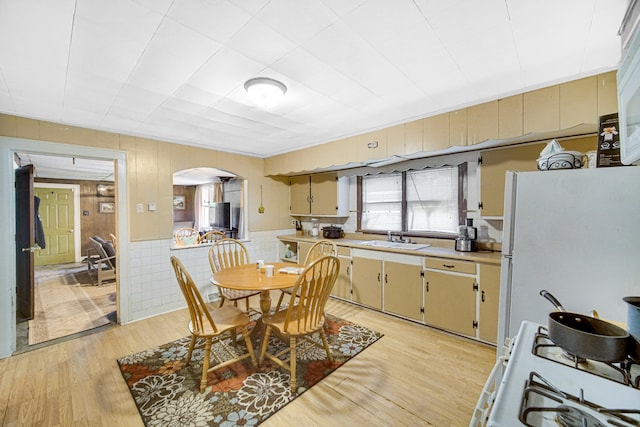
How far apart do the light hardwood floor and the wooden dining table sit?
2.78ft

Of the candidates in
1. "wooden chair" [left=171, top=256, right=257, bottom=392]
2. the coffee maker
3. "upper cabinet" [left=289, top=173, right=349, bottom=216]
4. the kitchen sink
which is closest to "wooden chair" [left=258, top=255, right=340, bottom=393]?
"wooden chair" [left=171, top=256, right=257, bottom=392]

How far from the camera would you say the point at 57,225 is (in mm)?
6484

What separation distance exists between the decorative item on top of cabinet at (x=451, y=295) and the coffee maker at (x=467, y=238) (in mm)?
314

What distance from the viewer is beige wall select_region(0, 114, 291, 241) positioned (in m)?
2.69

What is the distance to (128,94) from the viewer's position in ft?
7.17

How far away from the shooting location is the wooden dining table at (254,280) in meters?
2.22

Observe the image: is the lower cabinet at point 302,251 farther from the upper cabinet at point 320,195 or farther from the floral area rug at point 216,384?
the floral area rug at point 216,384

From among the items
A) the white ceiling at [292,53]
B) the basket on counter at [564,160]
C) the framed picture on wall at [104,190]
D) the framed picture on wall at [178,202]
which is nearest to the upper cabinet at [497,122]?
the white ceiling at [292,53]

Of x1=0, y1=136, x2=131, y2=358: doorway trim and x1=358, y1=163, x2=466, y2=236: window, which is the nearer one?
x1=0, y1=136, x2=131, y2=358: doorway trim

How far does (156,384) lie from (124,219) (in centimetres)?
207

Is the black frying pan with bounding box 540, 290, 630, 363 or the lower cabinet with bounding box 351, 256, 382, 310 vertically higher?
the black frying pan with bounding box 540, 290, 630, 363

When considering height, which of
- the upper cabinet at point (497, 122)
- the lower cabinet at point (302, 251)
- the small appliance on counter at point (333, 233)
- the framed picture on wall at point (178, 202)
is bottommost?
the lower cabinet at point (302, 251)

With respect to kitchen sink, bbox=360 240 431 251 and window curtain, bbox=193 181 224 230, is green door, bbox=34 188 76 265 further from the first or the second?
kitchen sink, bbox=360 240 431 251

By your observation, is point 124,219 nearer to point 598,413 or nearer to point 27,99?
point 27,99
